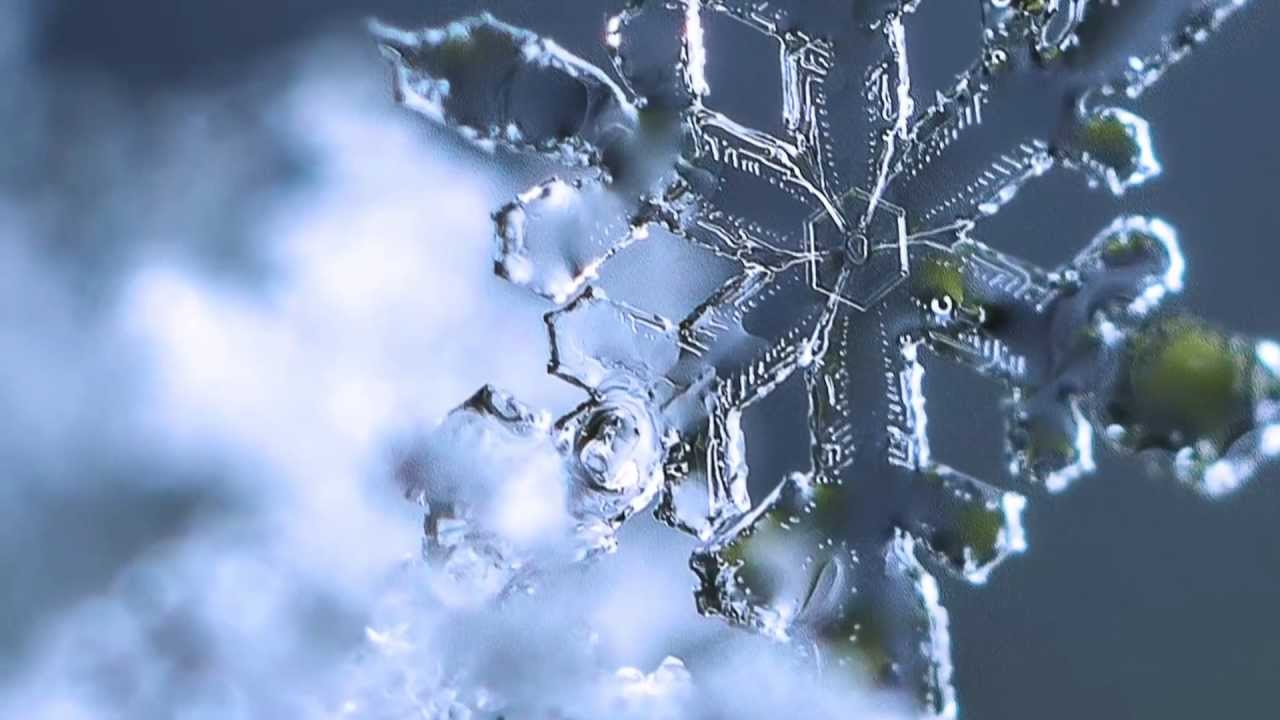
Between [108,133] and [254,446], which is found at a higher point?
[108,133]

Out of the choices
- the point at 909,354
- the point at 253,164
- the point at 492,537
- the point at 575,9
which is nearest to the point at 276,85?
the point at 253,164

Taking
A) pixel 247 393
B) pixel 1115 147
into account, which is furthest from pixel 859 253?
pixel 247 393

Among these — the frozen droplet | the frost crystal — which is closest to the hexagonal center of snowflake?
the frost crystal

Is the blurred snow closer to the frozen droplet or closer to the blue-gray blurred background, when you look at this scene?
the blue-gray blurred background

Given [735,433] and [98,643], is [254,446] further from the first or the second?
[735,433]

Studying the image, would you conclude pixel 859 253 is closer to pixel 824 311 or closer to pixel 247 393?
pixel 824 311

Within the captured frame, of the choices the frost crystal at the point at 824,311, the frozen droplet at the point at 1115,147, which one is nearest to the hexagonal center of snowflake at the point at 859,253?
the frost crystal at the point at 824,311
